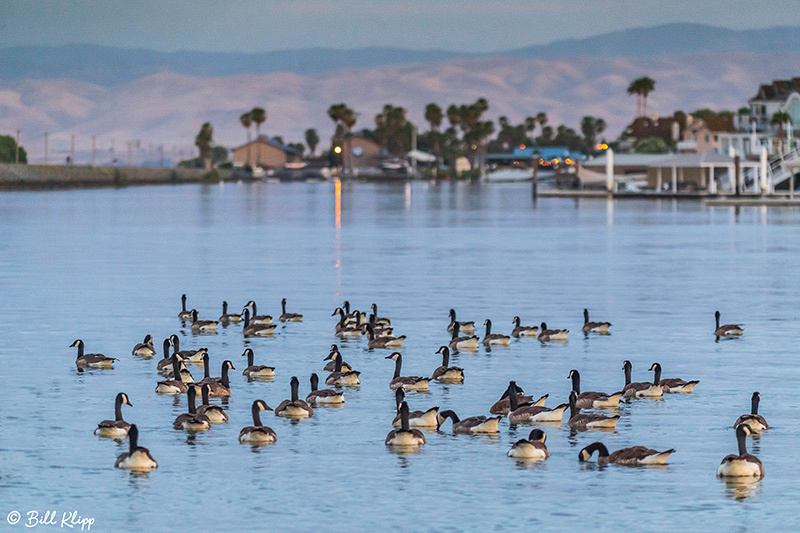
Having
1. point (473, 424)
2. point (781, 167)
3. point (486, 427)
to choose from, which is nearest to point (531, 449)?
point (486, 427)

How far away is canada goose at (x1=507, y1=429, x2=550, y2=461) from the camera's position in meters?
21.9

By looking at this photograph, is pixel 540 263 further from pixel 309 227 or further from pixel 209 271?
pixel 309 227

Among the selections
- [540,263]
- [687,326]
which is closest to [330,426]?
[687,326]

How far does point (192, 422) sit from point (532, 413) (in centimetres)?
600

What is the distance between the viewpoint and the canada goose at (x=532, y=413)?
24.8 m

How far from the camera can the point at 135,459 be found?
2123 cm

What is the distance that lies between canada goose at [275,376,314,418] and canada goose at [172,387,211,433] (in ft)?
5.21

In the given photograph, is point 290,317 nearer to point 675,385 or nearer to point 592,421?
point 675,385

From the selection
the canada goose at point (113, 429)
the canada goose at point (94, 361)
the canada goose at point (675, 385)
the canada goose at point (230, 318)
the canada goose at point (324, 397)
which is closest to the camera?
the canada goose at point (113, 429)

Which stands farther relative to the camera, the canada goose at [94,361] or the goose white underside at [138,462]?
the canada goose at [94,361]

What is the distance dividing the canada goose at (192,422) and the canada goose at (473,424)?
406 centimetres

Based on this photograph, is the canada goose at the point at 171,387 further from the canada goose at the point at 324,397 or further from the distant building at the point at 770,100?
the distant building at the point at 770,100

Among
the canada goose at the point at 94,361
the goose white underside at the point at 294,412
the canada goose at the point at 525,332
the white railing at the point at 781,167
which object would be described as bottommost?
the goose white underside at the point at 294,412

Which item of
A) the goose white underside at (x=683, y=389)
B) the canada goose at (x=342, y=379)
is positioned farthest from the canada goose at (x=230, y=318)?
the goose white underside at (x=683, y=389)
